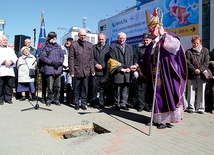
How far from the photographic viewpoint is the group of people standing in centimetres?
454

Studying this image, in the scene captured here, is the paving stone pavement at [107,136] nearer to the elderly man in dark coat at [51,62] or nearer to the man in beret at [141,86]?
the man in beret at [141,86]

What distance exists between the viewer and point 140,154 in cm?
317

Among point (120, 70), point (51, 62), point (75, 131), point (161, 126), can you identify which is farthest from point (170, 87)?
point (51, 62)

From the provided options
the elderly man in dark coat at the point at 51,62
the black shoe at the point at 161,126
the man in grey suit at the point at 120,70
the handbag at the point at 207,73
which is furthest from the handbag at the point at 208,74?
the elderly man in dark coat at the point at 51,62

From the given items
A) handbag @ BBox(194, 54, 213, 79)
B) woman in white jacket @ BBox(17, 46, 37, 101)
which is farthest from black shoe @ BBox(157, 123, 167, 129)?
woman in white jacket @ BBox(17, 46, 37, 101)

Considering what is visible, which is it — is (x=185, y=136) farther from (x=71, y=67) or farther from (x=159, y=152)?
(x=71, y=67)

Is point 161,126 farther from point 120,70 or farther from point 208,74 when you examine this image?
point 208,74

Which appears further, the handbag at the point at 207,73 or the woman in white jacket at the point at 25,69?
the woman in white jacket at the point at 25,69

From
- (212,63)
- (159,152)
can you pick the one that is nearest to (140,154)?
(159,152)

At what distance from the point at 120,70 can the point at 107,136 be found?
2.50 metres

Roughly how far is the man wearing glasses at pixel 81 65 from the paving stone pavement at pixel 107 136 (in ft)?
2.63

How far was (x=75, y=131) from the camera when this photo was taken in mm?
4586

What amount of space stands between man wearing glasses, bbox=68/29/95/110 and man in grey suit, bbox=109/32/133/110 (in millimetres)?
667

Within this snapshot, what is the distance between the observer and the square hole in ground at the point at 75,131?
4352 millimetres
